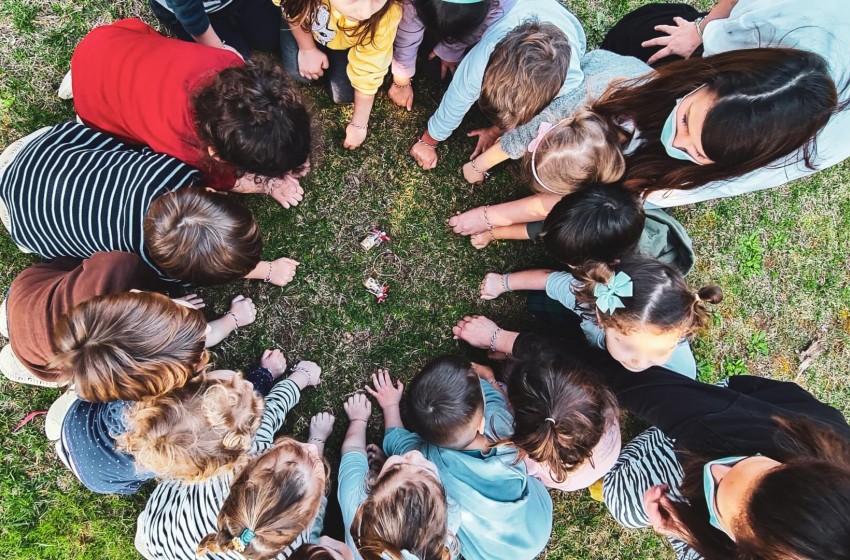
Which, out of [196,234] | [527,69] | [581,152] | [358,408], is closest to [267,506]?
[358,408]

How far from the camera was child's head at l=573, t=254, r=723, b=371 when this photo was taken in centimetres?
231

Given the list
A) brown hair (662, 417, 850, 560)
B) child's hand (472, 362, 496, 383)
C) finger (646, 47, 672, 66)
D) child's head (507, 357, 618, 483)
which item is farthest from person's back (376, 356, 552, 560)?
finger (646, 47, 672, 66)

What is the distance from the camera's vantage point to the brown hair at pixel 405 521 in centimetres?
222

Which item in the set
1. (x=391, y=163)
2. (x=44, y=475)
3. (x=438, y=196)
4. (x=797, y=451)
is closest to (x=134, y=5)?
(x=391, y=163)

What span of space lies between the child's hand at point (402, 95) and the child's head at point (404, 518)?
209 centimetres

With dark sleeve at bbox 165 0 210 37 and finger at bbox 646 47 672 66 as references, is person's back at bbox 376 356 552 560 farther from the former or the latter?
dark sleeve at bbox 165 0 210 37

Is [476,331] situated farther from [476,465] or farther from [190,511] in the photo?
[190,511]

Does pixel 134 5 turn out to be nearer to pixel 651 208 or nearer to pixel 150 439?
pixel 150 439

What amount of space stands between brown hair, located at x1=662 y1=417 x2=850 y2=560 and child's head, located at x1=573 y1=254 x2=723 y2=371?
0.54m

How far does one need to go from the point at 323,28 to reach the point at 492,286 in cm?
171

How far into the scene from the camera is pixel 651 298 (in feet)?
7.58

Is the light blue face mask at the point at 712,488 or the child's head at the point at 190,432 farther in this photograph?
the child's head at the point at 190,432

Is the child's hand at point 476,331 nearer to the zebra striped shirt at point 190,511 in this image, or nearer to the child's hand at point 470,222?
the child's hand at point 470,222

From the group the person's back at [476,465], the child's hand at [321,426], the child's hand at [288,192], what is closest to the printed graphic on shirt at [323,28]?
the child's hand at [288,192]
